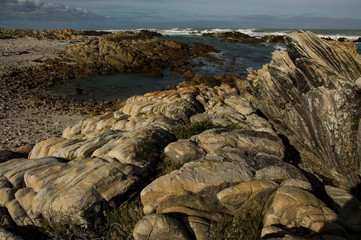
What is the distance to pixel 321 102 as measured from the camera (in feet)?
28.0

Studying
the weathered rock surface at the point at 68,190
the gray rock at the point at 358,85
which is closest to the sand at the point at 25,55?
the weathered rock surface at the point at 68,190

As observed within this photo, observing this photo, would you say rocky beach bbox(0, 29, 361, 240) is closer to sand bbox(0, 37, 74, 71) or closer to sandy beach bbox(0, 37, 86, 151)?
sandy beach bbox(0, 37, 86, 151)

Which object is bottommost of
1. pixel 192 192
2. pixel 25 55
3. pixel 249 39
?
pixel 192 192

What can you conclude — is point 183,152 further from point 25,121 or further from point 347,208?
point 25,121

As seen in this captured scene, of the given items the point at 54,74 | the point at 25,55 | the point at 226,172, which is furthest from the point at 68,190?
the point at 25,55

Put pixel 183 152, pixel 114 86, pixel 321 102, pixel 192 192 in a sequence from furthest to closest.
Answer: pixel 114 86 → pixel 183 152 → pixel 321 102 → pixel 192 192

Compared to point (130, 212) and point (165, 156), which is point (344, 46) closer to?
point (165, 156)

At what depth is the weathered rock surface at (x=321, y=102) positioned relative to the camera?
789 centimetres

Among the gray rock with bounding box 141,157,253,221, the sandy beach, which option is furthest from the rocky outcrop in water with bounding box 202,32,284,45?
the gray rock with bounding box 141,157,253,221

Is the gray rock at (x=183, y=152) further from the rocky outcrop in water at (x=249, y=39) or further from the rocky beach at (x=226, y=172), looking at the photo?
the rocky outcrop in water at (x=249, y=39)

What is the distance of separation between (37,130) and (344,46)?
21253 mm

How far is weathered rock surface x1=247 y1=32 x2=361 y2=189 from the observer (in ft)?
25.9

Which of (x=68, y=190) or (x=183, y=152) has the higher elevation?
(x=183, y=152)

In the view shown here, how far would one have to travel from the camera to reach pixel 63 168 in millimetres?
8969
